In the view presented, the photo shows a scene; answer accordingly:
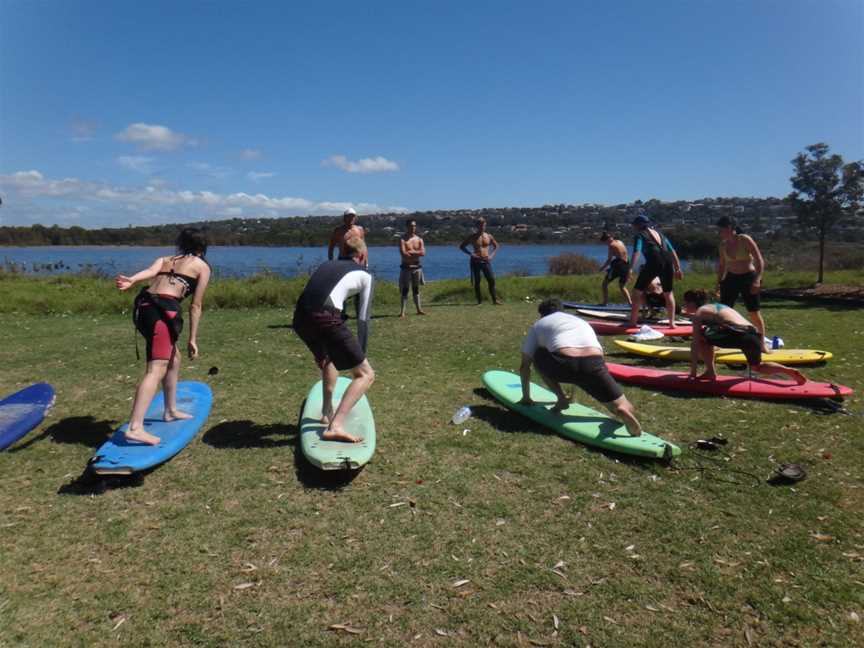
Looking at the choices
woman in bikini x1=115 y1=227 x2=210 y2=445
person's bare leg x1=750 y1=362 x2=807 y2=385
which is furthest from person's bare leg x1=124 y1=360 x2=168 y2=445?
person's bare leg x1=750 y1=362 x2=807 y2=385

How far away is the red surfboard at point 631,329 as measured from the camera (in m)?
10.2

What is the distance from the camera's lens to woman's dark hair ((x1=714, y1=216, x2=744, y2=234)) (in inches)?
318

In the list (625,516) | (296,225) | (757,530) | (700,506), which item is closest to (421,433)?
(625,516)

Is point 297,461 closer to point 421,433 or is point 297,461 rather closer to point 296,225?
point 421,433

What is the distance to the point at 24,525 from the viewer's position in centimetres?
387

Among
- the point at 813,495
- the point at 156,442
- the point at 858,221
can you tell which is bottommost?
the point at 813,495

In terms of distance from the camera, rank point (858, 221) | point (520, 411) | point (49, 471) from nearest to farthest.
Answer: point (49, 471) < point (520, 411) < point (858, 221)

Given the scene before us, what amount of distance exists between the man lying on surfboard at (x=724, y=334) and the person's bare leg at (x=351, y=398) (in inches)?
159

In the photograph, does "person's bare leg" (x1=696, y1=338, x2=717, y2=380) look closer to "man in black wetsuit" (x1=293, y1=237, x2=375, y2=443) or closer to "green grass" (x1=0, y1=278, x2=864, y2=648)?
"green grass" (x1=0, y1=278, x2=864, y2=648)

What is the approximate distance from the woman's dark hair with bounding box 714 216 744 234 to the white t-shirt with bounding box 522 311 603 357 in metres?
4.23

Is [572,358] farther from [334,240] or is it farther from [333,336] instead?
[334,240]

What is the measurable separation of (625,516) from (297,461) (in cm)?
273

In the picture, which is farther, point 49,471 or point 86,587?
point 49,471

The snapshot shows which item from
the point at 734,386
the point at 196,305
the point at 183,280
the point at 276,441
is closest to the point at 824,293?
the point at 734,386
